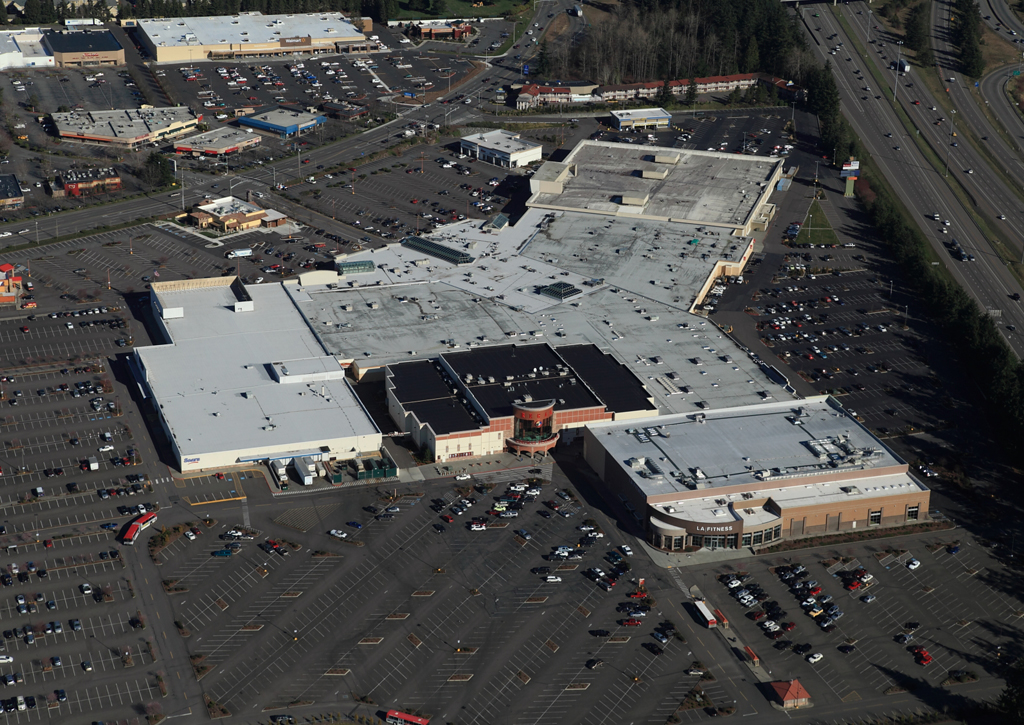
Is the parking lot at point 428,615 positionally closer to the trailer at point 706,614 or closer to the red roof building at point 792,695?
the trailer at point 706,614

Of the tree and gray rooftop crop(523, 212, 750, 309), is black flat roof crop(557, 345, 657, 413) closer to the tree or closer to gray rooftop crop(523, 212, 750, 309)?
gray rooftop crop(523, 212, 750, 309)

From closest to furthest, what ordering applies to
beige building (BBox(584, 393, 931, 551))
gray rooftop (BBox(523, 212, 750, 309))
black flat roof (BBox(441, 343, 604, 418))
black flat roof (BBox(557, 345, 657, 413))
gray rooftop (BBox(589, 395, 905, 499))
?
1. beige building (BBox(584, 393, 931, 551))
2. gray rooftop (BBox(589, 395, 905, 499))
3. black flat roof (BBox(441, 343, 604, 418))
4. black flat roof (BBox(557, 345, 657, 413))
5. gray rooftop (BBox(523, 212, 750, 309))

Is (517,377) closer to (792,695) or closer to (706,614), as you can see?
(706,614)

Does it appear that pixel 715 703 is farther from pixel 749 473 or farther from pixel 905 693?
pixel 749 473

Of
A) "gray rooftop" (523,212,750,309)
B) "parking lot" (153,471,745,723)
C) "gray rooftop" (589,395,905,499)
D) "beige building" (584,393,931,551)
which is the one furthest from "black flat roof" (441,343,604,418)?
"gray rooftop" (523,212,750,309)

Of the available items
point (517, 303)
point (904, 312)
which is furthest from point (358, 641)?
point (904, 312)

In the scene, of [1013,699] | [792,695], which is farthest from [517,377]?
[1013,699]
